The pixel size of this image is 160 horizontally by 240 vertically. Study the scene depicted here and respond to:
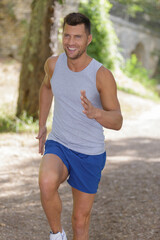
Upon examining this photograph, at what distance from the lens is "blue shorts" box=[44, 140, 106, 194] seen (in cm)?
268

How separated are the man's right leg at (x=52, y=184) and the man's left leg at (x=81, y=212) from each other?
185mm

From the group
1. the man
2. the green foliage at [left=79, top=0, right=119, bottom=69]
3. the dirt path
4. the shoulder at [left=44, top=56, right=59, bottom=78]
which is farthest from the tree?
the green foliage at [left=79, top=0, right=119, bottom=69]

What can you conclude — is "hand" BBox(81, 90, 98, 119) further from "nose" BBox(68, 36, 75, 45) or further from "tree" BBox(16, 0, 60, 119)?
"tree" BBox(16, 0, 60, 119)

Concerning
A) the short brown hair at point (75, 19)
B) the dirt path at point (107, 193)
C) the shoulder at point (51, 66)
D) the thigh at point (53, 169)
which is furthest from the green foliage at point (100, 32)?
the thigh at point (53, 169)

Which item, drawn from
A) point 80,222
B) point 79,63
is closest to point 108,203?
point 80,222

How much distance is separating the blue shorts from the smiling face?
636mm

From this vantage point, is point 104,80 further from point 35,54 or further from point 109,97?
point 35,54

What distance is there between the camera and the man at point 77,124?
259 cm

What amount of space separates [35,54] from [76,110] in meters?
5.67

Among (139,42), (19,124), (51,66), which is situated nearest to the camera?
(51,66)

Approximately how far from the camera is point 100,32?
594 inches

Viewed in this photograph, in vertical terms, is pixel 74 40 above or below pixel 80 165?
above

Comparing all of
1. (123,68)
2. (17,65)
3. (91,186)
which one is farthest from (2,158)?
(123,68)

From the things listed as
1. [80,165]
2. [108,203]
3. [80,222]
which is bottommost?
[108,203]
